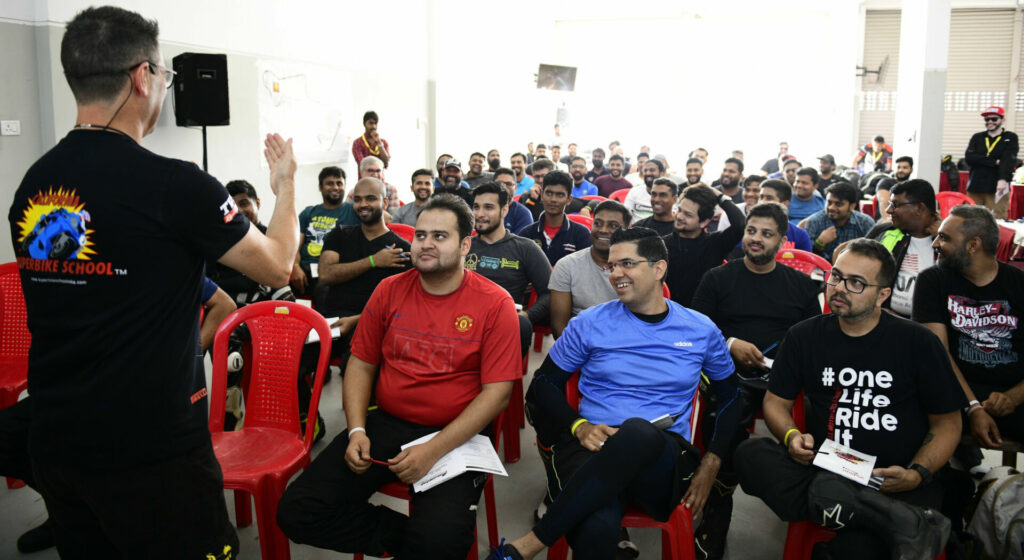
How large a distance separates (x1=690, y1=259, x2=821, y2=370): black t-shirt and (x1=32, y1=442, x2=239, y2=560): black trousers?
2262 mm

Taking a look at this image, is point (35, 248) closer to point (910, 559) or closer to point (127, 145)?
point (127, 145)

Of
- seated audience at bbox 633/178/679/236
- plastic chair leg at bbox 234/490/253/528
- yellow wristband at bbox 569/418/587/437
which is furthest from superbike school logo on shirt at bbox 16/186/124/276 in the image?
seated audience at bbox 633/178/679/236

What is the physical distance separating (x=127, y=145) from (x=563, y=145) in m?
14.8

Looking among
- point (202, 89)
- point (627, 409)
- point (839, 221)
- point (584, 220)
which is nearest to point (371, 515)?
point (627, 409)

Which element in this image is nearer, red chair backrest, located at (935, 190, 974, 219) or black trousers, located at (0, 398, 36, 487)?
black trousers, located at (0, 398, 36, 487)

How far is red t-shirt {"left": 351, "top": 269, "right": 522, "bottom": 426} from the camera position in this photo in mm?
2221

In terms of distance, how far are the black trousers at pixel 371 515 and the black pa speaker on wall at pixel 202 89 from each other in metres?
3.57

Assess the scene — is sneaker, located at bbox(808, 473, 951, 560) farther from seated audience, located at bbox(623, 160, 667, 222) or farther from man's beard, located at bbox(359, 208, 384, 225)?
seated audience, located at bbox(623, 160, 667, 222)

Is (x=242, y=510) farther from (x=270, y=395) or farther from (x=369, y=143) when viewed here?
(x=369, y=143)

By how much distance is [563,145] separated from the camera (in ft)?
51.5

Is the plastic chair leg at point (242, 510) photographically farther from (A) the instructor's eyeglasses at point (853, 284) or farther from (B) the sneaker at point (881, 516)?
(A) the instructor's eyeglasses at point (853, 284)

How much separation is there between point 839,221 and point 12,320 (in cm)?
492

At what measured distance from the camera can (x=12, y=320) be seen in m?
2.99

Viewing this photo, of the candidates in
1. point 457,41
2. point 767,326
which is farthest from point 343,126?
point 767,326
